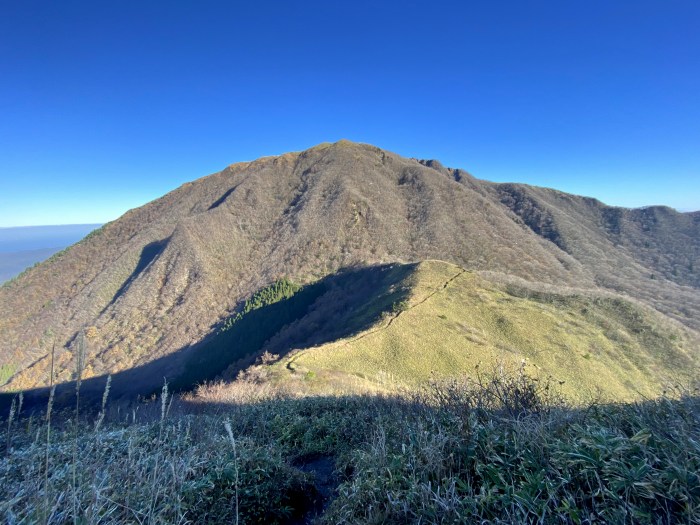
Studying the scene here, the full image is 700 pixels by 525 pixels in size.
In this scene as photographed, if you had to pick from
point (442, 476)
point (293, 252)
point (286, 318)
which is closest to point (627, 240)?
point (293, 252)

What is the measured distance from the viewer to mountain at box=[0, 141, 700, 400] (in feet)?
227

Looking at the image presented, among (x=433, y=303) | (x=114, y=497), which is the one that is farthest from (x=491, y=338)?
(x=114, y=497)

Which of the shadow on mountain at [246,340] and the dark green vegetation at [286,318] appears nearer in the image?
the dark green vegetation at [286,318]

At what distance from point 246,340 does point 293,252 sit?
94.5ft

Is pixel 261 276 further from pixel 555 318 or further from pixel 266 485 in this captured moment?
pixel 266 485

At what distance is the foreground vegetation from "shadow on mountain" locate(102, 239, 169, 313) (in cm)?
9965

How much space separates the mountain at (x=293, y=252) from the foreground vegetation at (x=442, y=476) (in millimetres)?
40562

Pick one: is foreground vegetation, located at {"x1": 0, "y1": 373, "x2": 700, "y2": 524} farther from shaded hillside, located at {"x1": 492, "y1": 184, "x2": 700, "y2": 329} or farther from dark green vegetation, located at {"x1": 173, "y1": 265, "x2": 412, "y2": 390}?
shaded hillside, located at {"x1": 492, "y1": 184, "x2": 700, "y2": 329}

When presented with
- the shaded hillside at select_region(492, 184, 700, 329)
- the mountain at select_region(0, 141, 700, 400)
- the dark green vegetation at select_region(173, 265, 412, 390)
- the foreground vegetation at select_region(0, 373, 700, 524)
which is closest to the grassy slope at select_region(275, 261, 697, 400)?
the dark green vegetation at select_region(173, 265, 412, 390)

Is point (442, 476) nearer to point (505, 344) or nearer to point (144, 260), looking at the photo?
point (505, 344)

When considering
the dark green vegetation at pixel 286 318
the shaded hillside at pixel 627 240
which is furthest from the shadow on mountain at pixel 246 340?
the shaded hillside at pixel 627 240

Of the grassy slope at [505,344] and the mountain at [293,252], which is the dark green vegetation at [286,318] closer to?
the mountain at [293,252]

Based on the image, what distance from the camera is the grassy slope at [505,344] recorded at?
839 inches

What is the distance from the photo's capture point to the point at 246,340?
6031cm
